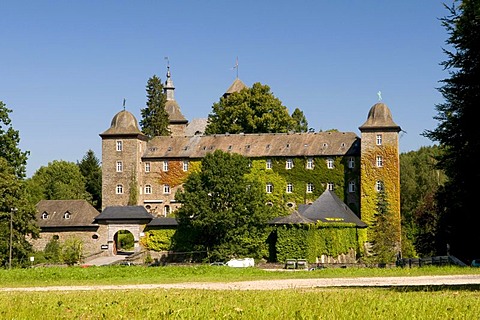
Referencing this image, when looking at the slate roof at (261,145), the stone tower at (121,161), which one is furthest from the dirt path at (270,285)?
the stone tower at (121,161)

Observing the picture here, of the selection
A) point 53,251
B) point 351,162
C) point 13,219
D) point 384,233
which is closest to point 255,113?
point 351,162

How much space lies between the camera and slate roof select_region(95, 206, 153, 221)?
2625 inches

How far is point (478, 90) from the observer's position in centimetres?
2058

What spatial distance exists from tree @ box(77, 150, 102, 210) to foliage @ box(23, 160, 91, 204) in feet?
2.50

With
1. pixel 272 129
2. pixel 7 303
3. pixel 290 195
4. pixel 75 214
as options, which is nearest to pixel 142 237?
pixel 75 214

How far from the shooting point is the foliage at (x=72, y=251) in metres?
59.0

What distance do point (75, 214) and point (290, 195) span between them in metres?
19.4

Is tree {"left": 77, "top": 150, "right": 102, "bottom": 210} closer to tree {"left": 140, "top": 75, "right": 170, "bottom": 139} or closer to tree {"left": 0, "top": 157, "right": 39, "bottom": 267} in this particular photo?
tree {"left": 140, "top": 75, "right": 170, "bottom": 139}

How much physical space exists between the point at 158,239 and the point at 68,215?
372 inches

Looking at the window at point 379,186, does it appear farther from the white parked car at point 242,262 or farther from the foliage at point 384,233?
the white parked car at point 242,262

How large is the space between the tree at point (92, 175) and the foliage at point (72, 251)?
31.7 metres

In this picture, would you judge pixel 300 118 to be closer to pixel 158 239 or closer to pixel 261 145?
pixel 261 145

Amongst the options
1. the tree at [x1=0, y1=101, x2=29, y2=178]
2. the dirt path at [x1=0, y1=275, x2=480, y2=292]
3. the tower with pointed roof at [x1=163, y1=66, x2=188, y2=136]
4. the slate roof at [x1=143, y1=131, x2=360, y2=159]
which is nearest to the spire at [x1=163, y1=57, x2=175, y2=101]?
the tower with pointed roof at [x1=163, y1=66, x2=188, y2=136]

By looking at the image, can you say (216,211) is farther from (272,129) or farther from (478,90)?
(478,90)
